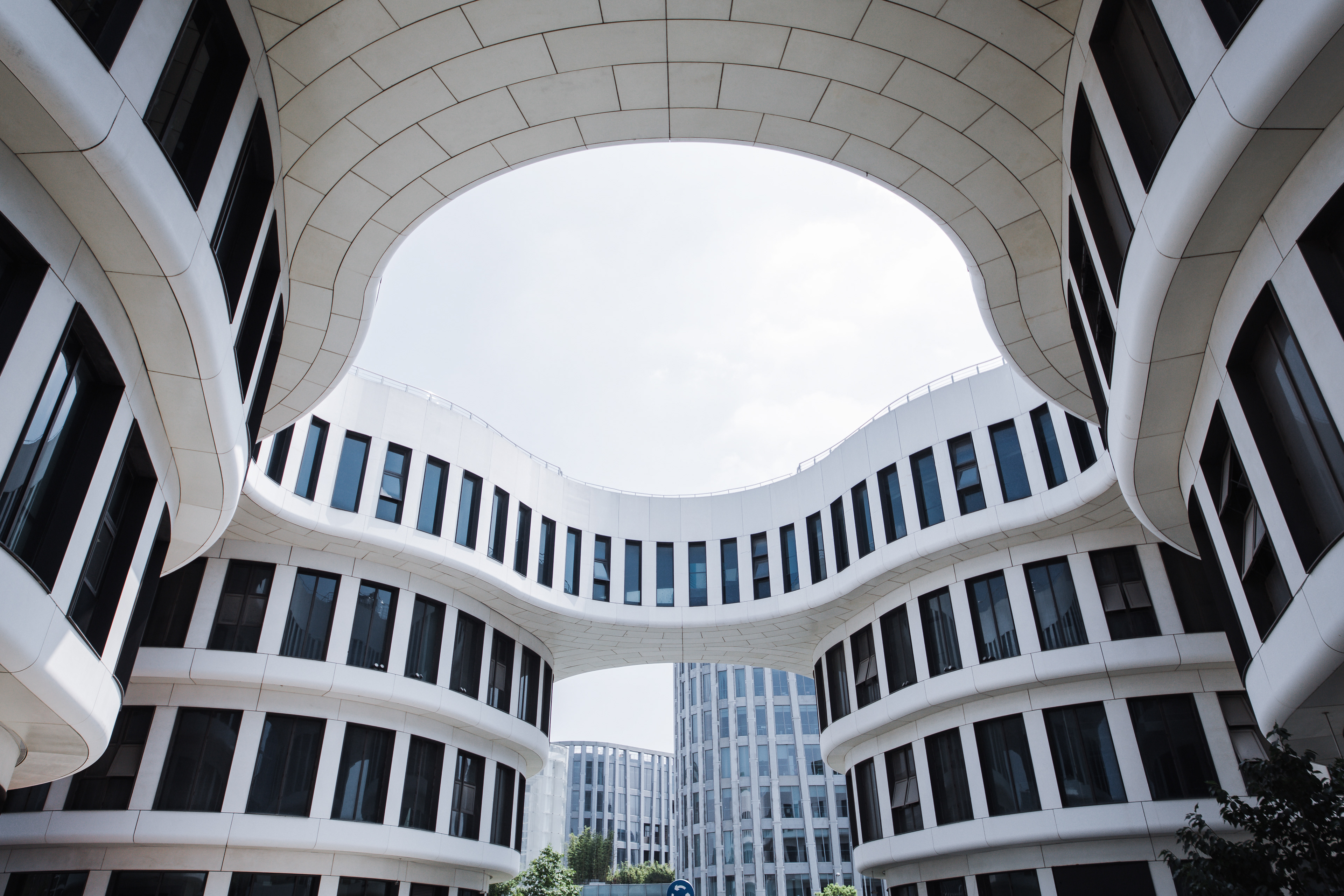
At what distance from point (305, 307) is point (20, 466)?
705 cm

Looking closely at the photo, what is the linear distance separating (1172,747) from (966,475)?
8.13 m

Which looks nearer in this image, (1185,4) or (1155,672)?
(1185,4)

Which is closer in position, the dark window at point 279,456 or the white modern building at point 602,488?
the white modern building at point 602,488

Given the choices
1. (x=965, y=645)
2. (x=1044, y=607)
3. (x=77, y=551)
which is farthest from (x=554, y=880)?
(x=77, y=551)

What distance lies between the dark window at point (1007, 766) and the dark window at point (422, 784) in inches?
564

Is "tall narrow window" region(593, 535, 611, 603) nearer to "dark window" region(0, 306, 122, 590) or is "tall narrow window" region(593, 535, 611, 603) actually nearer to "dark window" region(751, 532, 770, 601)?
"dark window" region(751, 532, 770, 601)

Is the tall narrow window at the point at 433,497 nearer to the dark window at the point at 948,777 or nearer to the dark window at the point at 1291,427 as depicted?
the dark window at the point at 948,777

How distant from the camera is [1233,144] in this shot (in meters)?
7.54

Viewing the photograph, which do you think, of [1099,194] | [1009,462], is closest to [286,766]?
[1009,462]

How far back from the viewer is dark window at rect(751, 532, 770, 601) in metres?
29.1

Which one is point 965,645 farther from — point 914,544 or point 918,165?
point 918,165

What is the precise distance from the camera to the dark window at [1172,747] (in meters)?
19.8

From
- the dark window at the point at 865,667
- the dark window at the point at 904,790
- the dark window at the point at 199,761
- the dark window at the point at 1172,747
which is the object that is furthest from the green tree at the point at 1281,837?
the dark window at the point at 199,761

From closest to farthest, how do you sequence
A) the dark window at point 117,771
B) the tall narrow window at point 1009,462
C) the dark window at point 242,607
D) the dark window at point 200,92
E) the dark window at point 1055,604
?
the dark window at point 200,92, the dark window at point 117,771, the dark window at point 242,607, the dark window at point 1055,604, the tall narrow window at point 1009,462
